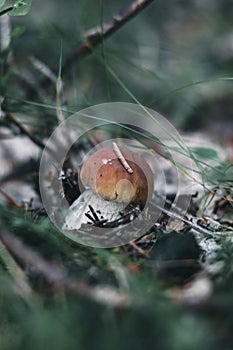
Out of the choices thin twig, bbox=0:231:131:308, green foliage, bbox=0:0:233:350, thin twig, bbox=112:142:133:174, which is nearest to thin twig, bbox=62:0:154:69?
green foliage, bbox=0:0:233:350

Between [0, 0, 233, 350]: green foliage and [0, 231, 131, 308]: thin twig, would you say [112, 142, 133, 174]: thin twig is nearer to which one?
[0, 0, 233, 350]: green foliage

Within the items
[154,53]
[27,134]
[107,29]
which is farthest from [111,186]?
[154,53]

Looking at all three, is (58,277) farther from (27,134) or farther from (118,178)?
(27,134)

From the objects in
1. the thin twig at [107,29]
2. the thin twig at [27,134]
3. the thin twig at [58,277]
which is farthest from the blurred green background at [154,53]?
the thin twig at [58,277]

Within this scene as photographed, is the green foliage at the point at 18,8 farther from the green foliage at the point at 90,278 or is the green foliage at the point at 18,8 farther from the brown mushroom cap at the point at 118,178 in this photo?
the brown mushroom cap at the point at 118,178

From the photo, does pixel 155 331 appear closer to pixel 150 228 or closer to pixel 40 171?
pixel 150 228

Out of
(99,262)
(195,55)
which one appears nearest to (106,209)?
(99,262)
